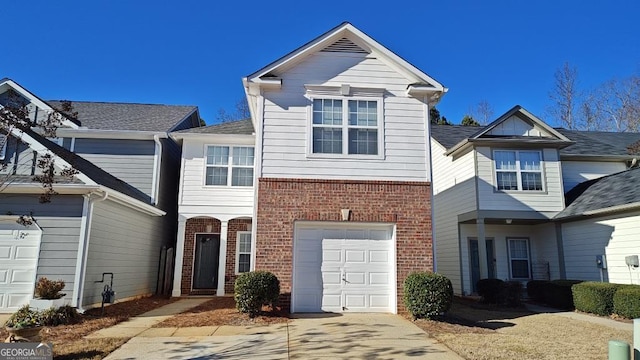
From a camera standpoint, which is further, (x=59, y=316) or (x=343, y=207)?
(x=343, y=207)

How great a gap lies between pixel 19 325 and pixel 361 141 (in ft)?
26.6

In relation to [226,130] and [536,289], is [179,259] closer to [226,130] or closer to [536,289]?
Answer: [226,130]

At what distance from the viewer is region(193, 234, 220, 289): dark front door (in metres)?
14.6

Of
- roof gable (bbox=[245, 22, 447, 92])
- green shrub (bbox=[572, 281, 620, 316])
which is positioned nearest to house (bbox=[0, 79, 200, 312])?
roof gable (bbox=[245, 22, 447, 92])

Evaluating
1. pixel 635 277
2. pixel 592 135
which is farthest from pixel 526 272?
pixel 592 135

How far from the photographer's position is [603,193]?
13.8 m

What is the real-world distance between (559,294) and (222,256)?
11.3 metres

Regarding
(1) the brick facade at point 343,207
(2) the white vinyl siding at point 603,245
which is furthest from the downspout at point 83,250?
(2) the white vinyl siding at point 603,245

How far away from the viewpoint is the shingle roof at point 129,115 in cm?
1534

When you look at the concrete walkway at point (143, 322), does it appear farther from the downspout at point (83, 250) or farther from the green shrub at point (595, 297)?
the green shrub at point (595, 297)

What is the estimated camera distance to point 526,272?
16.1 m

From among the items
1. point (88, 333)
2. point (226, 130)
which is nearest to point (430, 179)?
point (226, 130)

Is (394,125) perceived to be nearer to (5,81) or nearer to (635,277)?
(635,277)

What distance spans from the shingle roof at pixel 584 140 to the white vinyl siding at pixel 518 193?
5.95 feet
